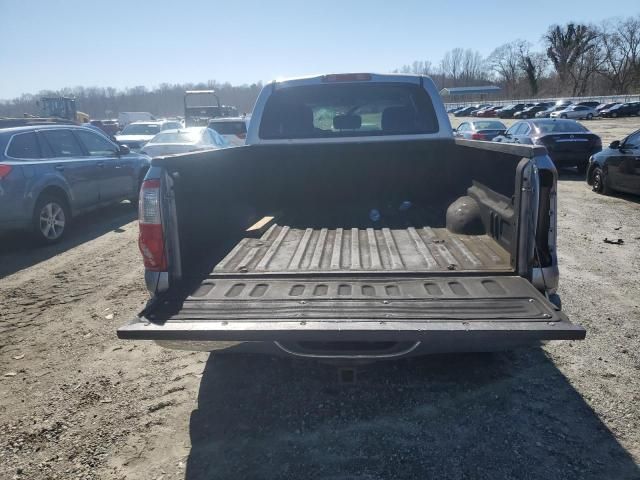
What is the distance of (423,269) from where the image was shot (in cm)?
301

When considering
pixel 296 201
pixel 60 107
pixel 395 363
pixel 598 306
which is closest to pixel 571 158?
pixel 598 306

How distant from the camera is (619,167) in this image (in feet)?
32.0

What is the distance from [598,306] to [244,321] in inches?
151

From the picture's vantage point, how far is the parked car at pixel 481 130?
16.1 metres

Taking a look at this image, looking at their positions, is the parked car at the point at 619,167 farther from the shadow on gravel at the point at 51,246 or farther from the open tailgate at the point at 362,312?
the shadow on gravel at the point at 51,246

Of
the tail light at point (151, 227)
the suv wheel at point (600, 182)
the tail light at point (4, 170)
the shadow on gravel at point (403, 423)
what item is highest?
the tail light at point (4, 170)

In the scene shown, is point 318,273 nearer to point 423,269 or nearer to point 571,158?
point 423,269

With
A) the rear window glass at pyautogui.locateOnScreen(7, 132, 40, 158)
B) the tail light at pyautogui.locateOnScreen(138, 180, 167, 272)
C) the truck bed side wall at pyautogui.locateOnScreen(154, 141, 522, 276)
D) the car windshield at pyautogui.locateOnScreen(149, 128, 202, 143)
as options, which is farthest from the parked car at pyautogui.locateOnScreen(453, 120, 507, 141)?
the tail light at pyautogui.locateOnScreen(138, 180, 167, 272)

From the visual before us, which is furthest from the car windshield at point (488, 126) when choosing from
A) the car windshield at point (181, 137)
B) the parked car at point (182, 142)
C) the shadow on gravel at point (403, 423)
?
the shadow on gravel at point (403, 423)

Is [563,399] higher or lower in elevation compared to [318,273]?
lower

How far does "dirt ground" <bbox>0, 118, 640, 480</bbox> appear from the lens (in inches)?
99.4

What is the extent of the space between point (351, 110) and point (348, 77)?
1.78 feet

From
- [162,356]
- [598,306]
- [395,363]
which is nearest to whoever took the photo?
[395,363]

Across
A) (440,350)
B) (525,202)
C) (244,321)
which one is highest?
(525,202)
